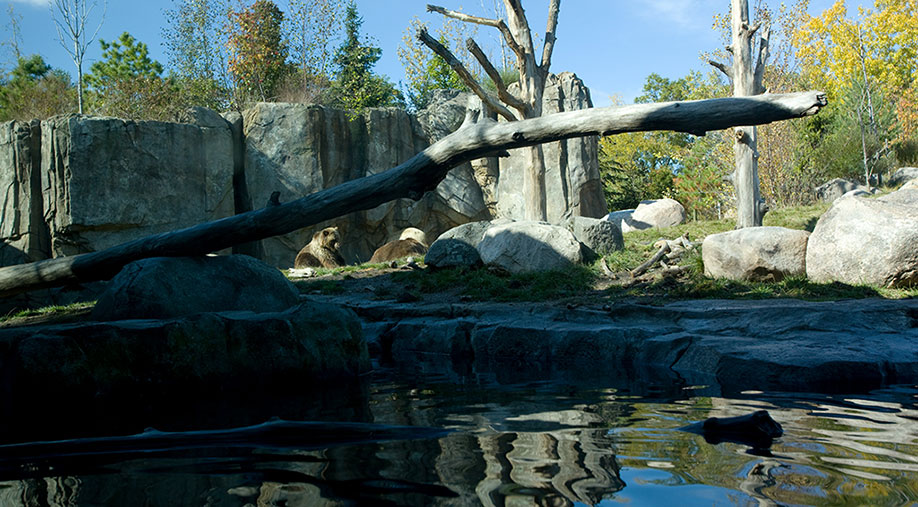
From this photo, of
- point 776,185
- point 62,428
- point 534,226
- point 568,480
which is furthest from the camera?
point 776,185

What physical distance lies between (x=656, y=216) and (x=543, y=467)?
1854 cm

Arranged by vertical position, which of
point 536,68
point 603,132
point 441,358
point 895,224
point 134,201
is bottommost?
point 441,358

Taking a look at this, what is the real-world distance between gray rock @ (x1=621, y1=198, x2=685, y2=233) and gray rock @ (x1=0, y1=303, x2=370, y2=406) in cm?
1549

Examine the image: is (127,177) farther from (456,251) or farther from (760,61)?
(760,61)

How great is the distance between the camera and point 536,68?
46.3 ft

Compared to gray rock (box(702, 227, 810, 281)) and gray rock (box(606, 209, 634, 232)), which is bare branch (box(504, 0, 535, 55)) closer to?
gray rock (box(702, 227, 810, 281))

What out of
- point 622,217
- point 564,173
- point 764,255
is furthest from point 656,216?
point 764,255

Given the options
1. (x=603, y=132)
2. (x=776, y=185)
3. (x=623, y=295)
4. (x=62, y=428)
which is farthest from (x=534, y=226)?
(x=776, y=185)

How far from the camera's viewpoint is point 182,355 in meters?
4.96

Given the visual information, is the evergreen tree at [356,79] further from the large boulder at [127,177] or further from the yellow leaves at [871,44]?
the yellow leaves at [871,44]

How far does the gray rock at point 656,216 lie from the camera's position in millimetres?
20016

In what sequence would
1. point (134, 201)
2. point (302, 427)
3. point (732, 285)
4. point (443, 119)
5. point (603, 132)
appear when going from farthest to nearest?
point (443, 119) < point (134, 201) < point (732, 285) < point (603, 132) < point (302, 427)

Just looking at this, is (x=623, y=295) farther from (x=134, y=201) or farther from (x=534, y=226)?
(x=134, y=201)

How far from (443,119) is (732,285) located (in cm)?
1389
